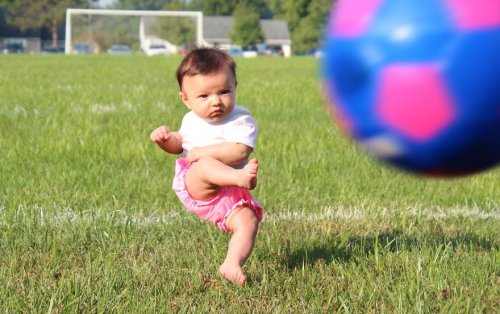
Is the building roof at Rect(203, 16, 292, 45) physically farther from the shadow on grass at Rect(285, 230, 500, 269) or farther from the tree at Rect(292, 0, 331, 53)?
the shadow on grass at Rect(285, 230, 500, 269)

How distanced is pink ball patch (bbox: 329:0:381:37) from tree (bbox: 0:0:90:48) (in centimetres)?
8658

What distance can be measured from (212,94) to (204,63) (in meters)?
0.12

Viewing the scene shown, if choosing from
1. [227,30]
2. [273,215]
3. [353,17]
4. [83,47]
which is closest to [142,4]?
[227,30]

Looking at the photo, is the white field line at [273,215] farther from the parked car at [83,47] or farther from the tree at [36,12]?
the parked car at [83,47]

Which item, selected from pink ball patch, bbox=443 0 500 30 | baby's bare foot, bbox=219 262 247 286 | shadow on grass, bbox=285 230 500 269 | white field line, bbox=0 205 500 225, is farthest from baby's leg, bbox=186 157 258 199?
pink ball patch, bbox=443 0 500 30

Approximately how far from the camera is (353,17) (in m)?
1.81

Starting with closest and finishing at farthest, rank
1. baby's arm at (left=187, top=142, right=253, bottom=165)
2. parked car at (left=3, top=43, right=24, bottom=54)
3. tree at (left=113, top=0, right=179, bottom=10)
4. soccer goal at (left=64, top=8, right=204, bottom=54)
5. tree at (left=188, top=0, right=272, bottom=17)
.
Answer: baby's arm at (left=187, top=142, right=253, bottom=165) → soccer goal at (left=64, top=8, right=204, bottom=54) → parked car at (left=3, top=43, right=24, bottom=54) → tree at (left=188, top=0, right=272, bottom=17) → tree at (left=113, top=0, right=179, bottom=10)

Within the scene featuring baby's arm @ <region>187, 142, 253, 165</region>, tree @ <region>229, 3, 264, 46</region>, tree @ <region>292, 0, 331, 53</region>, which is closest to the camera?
baby's arm @ <region>187, 142, 253, 165</region>

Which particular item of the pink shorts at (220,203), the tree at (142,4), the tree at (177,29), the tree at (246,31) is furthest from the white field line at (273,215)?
the tree at (142,4)

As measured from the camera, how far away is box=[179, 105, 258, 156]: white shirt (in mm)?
3109

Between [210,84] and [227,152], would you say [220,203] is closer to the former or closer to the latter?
[227,152]

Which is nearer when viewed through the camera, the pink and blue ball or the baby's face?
the pink and blue ball

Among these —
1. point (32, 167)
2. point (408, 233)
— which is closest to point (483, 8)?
point (408, 233)

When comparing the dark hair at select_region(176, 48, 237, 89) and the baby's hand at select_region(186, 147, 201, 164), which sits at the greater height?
the dark hair at select_region(176, 48, 237, 89)
